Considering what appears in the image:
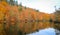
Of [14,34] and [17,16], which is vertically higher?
[17,16]

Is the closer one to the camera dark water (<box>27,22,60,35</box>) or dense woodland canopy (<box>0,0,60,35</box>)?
dense woodland canopy (<box>0,0,60,35</box>)

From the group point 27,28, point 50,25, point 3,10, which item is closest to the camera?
point 3,10

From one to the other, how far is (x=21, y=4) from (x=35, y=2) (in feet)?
0.95

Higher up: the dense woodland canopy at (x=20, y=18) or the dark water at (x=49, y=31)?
the dense woodland canopy at (x=20, y=18)

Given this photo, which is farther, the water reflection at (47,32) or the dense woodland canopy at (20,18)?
the water reflection at (47,32)

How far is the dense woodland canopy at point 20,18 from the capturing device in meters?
2.34

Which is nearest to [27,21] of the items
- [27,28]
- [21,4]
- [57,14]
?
[27,28]

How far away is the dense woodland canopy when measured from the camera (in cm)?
234

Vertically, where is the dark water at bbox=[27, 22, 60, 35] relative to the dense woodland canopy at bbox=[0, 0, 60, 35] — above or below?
below

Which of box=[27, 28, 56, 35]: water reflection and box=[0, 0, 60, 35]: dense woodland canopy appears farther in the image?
box=[27, 28, 56, 35]: water reflection

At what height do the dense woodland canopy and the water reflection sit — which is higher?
the dense woodland canopy

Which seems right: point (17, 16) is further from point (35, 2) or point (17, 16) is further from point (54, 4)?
point (54, 4)

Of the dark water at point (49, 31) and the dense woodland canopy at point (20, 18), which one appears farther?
the dark water at point (49, 31)

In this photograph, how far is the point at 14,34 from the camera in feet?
7.81
